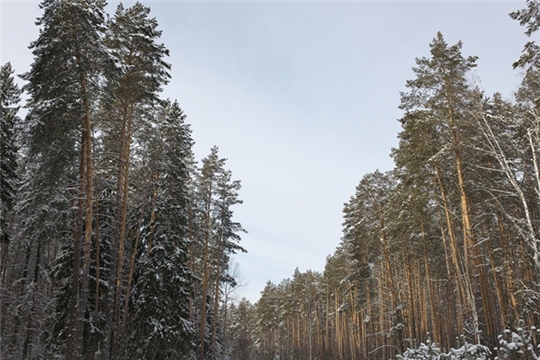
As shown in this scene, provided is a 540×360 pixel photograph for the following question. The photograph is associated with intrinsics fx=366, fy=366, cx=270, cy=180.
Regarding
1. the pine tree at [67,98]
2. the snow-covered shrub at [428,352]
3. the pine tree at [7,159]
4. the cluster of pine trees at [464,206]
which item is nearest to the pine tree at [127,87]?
the pine tree at [67,98]

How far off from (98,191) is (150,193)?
2703mm

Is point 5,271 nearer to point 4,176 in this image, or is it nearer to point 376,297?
point 4,176

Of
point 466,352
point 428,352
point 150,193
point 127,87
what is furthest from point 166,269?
point 466,352

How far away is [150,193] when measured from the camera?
1912 centimetres

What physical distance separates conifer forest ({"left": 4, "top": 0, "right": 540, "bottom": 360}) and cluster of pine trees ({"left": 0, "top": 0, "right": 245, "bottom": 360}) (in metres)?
0.07

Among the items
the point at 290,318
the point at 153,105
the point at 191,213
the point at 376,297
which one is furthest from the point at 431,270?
the point at 290,318

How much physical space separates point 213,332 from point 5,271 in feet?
46.5

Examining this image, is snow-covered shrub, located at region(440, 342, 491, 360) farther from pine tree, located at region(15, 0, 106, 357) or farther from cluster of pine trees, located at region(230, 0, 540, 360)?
pine tree, located at region(15, 0, 106, 357)

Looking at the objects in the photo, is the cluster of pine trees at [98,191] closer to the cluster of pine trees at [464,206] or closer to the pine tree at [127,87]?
the pine tree at [127,87]

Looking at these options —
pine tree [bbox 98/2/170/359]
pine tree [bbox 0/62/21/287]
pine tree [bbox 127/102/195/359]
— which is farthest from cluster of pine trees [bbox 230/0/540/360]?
pine tree [bbox 0/62/21/287]

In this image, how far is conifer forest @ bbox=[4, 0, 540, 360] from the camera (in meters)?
12.3

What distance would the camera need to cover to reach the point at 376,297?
Result: 4338 cm

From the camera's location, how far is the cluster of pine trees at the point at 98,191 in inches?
484

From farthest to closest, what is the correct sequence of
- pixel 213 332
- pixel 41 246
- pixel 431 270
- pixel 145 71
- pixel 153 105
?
pixel 431 270
pixel 213 332
pixel 41 246
pixel 153 105
pixel 145 71
